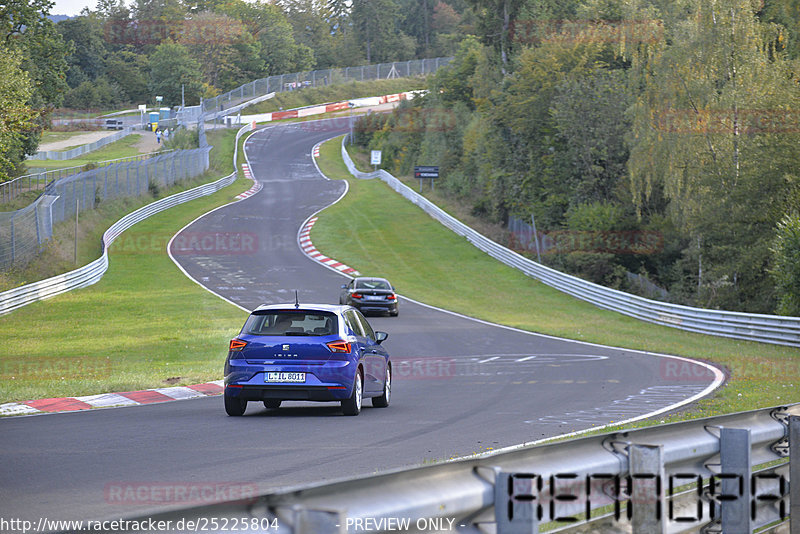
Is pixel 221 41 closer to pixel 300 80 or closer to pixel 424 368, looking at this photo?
pixel 300 80

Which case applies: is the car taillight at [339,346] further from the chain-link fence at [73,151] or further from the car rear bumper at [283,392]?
the chain-link fence at [73,151]

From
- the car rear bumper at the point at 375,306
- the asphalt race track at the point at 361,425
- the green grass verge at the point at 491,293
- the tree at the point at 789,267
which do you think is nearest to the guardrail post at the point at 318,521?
the asphalt race track at the point at 361,425

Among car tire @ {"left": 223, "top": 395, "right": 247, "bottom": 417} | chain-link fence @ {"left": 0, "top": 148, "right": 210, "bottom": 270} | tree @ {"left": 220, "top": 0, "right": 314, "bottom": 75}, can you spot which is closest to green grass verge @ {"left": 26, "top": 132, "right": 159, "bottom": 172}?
chain-link fence @ {"left": 0, "top": 148, "right": 210, "bottom": 270}

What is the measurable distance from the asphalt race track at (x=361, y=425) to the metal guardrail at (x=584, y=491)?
12.0 feet

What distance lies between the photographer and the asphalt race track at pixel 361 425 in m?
8.49

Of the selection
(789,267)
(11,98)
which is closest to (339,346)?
(789,267)

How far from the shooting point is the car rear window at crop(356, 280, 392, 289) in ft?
111

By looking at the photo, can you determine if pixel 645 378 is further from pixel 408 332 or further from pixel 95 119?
pixel 95 119

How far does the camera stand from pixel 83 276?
1527 inches

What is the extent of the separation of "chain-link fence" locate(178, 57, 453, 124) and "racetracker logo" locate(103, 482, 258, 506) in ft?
307

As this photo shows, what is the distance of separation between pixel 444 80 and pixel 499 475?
89265 mm

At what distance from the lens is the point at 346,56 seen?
16212 cm

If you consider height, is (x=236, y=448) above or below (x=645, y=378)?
above

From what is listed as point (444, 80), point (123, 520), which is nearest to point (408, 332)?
point (123, 520)
